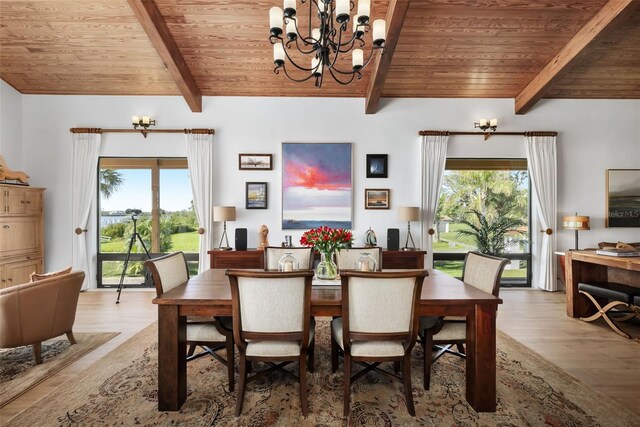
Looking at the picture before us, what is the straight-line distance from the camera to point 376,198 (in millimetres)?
5086

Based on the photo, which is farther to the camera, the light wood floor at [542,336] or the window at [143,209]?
the window at [143,209]

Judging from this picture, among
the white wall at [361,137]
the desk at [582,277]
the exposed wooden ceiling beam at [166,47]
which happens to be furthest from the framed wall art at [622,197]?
the exposed wooden ceiling beam at [166,47]

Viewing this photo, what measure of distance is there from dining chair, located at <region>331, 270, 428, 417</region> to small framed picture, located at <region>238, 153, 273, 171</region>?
141 inches

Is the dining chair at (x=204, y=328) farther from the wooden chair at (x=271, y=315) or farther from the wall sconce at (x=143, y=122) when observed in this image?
the wall sconce at (x=143, y=122)

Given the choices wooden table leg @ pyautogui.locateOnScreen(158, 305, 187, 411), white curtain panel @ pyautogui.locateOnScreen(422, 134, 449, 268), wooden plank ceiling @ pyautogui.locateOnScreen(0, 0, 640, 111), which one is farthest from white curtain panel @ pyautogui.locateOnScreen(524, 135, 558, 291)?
wooden table leg @ pyautogui.locateOnScreen(158, 305, 187, 411)

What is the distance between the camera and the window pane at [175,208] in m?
5.19

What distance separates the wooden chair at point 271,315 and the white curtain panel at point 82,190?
438cm

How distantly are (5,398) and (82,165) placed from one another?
12.5ft

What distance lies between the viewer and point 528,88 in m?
4.84

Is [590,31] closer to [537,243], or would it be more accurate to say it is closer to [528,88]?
[528,88]

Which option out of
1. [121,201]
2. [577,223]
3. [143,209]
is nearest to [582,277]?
[577,223]

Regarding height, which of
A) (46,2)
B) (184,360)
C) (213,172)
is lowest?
(184,360)

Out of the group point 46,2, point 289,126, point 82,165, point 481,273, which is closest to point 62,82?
point 82,165

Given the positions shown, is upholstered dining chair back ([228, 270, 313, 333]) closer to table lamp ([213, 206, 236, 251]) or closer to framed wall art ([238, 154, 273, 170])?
table lamp ([213, 206, 236, 251])
